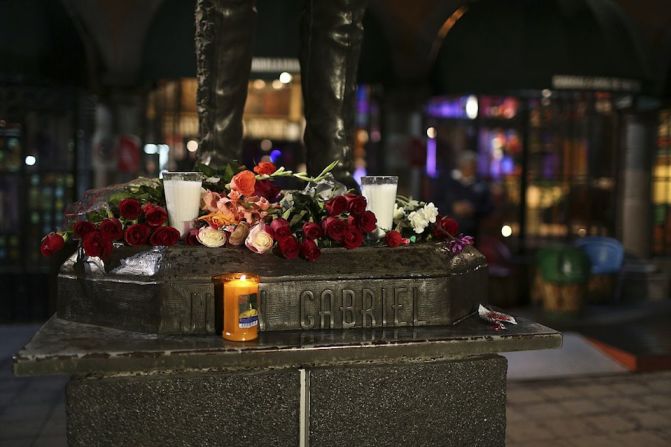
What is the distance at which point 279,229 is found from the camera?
2.87 meters

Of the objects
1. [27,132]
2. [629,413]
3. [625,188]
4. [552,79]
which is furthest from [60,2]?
[625,188]

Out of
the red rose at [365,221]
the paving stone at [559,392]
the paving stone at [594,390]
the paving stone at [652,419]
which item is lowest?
the paving stone at [652,419]

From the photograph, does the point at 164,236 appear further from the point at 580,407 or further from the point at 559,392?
the point at 559,392

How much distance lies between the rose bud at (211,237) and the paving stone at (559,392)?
4.23 metres

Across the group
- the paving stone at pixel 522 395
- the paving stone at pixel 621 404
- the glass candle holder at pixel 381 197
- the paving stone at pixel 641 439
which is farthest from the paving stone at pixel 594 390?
the glass candle holder at pixel 381 197

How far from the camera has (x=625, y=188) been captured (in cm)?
1222

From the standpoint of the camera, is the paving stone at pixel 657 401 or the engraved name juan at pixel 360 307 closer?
the engraved name juan at pixel 360 307

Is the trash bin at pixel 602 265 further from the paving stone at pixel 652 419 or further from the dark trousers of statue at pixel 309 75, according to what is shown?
the dark trousers of statue at pixel 309 75

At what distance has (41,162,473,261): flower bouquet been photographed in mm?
2859

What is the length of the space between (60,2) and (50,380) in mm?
4865

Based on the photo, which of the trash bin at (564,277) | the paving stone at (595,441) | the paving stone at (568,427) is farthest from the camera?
the trash bin at (564,277)

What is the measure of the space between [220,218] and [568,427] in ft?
11.9

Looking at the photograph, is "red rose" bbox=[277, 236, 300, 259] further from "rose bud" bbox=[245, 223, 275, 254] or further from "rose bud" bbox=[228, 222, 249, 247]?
"rose bud" bbox=[228, 222, 249, 247]

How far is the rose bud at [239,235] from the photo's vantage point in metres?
2.93
